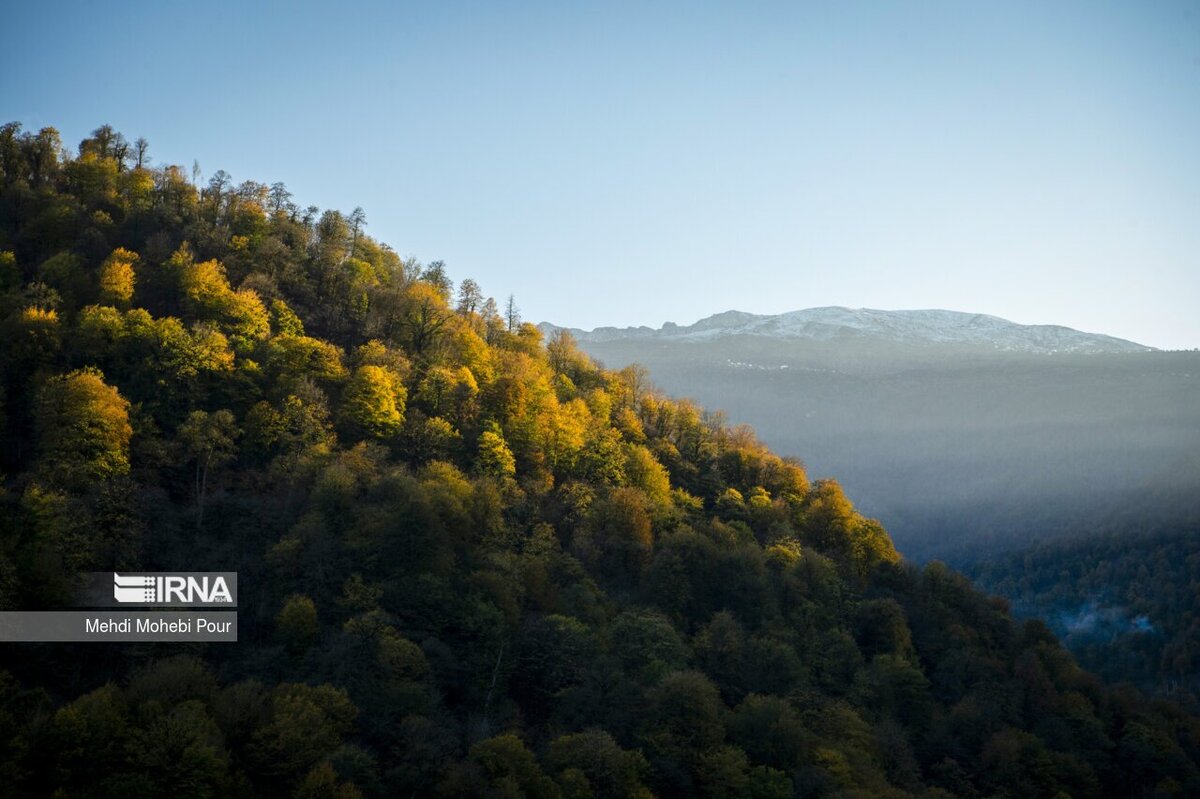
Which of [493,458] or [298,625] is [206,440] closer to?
[298,625]

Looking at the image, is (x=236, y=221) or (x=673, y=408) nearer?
(x=236, y=221)

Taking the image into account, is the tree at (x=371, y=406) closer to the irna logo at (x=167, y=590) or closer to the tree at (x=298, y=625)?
the tree at (x=298, y=625)

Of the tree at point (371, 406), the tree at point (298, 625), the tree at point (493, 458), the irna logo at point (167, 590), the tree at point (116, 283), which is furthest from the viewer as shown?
the tree at point (493, 458)

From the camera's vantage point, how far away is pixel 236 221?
10925 cm

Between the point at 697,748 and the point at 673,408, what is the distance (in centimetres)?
7089

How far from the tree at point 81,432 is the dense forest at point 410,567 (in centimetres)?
24

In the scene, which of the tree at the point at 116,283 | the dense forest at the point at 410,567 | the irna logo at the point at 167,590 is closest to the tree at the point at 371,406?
the dense forest at the point at 410,567

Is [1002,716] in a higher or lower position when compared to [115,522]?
lower

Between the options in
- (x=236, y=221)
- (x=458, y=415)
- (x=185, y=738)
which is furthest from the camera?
(x=236, y=221)

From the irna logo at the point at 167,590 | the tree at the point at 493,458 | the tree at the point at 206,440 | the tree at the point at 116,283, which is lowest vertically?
the irna logo at the point at 167,590

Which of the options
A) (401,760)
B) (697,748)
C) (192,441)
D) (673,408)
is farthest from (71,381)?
(673,408)

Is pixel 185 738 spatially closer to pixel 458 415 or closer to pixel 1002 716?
pixel 458 415

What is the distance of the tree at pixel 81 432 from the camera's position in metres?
67.4

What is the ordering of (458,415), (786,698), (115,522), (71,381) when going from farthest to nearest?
(458,415), (786,698), (71,381), (115,522)
